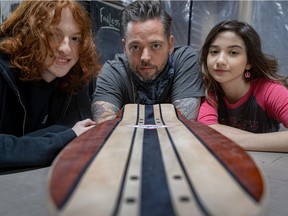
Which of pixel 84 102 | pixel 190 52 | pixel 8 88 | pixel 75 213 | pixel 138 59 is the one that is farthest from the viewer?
pixel 190 52

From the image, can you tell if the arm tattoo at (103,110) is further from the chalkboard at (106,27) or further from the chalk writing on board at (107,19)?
the chalk writing on board at (107,19)

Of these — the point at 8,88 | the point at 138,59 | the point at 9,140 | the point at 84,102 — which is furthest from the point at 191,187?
the point at 138,59

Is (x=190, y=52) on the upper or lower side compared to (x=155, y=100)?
upper

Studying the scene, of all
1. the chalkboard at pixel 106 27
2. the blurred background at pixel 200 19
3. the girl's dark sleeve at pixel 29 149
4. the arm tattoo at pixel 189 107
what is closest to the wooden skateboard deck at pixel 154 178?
the girl's dark sleeve at pixel 29 149

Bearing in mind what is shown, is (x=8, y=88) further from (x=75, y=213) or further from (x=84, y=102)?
(x=75, y=213)

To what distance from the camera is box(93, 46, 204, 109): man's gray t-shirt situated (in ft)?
4.68

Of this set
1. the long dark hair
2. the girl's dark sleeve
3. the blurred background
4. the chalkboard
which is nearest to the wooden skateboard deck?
the girl's dark sleeve

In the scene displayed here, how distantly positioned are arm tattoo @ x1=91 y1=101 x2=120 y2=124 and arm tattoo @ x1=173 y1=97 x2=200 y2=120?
0.29 meters

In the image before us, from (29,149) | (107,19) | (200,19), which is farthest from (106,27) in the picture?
(29,149)

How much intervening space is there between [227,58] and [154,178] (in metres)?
1.01

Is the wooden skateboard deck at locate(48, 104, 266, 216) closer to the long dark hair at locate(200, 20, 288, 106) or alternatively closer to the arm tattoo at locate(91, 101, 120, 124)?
the arm tattoo at locate(91, 101, 120, 124)

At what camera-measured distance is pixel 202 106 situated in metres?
1.38

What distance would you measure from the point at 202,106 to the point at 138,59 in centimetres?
38

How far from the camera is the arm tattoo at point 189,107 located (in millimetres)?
1346
